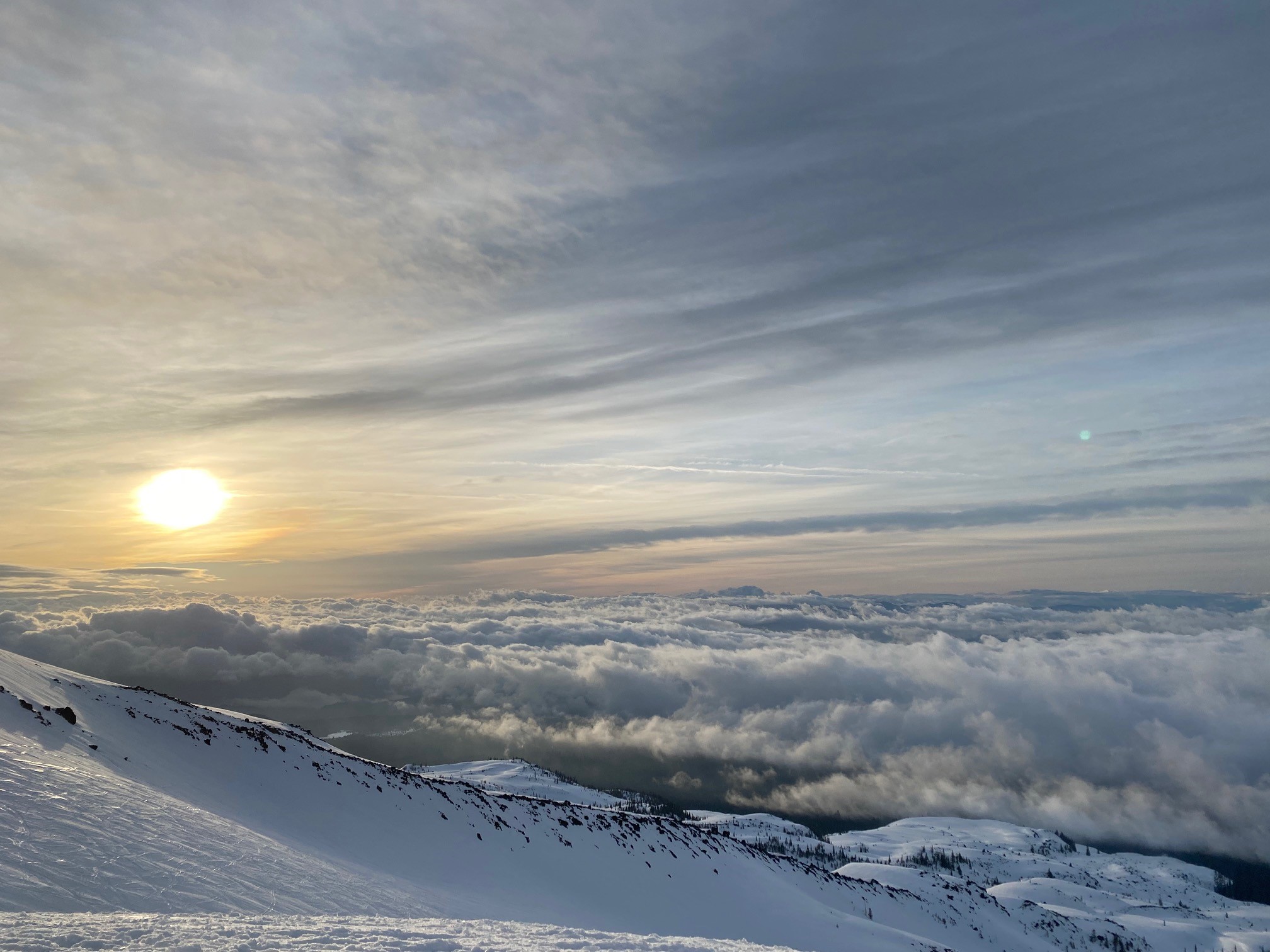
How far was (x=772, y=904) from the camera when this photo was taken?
56781 millimetres

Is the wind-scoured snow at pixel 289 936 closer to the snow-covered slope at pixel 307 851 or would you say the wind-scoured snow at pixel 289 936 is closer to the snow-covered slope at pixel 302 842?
the snow-covered slope at pixel 307 851

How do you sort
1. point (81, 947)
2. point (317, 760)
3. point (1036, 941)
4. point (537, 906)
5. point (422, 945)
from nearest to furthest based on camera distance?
1. point (81, 947)
2. point (422, 945)
3. point (537, 906)
4. point (317, 760)
5. point (1036, 941)

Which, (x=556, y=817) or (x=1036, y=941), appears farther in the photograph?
(x=1036, y=941)

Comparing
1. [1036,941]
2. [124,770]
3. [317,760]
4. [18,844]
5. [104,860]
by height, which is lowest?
[1036,941]

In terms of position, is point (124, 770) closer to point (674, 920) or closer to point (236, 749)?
point (236, 749)

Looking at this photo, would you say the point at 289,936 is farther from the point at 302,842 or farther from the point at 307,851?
the point at 302,842

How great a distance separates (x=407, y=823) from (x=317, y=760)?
8481 millimetres

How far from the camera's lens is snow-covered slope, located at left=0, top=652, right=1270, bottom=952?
16250 mm

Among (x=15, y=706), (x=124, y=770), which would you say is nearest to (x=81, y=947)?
(x=124, y=770)

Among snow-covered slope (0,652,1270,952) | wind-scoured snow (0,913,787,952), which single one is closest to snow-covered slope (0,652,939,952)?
snow-covered slope (0,652,1270,952)

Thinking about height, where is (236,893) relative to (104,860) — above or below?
below

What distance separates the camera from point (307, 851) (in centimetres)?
2961

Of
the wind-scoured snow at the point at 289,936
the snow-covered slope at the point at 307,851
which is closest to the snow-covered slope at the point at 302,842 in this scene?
the snow-covered slope at the point at 307,851

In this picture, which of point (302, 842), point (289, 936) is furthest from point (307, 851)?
point (289, 936)
